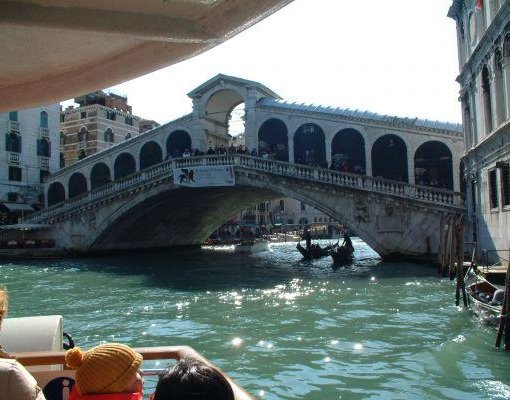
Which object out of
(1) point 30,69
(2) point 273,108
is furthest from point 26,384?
(2) point 273,108

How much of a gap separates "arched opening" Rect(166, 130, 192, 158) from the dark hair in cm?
2422

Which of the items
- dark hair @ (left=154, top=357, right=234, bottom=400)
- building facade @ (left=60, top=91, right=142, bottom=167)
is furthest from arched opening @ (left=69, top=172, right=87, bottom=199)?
dark hair @ (left=154, top=357, right=234, bottom=400)

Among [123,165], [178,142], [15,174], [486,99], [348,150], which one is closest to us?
[486,99]

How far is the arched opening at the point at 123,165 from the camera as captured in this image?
89.1ft

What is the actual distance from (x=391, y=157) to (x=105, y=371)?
801 inches

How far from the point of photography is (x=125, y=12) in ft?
5.48

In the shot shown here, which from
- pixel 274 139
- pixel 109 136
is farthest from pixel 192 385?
pixel 109 136

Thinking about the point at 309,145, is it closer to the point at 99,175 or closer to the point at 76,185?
the point at 99,175

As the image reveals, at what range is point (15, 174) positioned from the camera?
29.1 m

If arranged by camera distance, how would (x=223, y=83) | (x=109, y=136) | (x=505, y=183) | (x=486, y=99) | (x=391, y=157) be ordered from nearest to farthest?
(x=505, y=183) → (x=486, y=99) → (x=391, y=157) → (x=223, y=83) → (x=109, y=136)

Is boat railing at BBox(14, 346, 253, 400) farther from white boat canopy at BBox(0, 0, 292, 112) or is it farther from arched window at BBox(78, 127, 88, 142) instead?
arched window at BBox(78, 127, 88, 142)

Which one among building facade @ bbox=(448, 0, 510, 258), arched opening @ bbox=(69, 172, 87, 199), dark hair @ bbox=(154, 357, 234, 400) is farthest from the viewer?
arched opening @ bbox=(69, 172, 87, 199)

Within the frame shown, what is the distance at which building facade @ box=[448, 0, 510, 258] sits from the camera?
39.0ft

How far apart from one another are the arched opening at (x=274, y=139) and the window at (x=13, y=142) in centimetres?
1453
